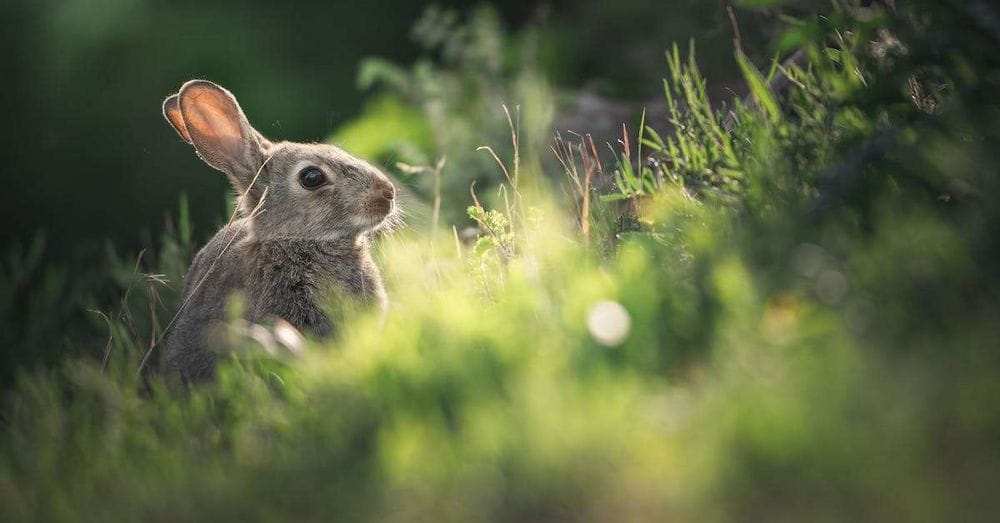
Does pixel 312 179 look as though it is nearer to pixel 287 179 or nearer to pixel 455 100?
pixel 287 179

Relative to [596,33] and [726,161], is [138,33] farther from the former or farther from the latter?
[726,161]

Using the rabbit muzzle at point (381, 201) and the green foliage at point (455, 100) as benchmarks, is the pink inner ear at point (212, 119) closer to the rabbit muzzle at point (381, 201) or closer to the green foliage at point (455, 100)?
the rabbit muzzle at point (381, 201)

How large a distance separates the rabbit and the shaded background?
351 cm

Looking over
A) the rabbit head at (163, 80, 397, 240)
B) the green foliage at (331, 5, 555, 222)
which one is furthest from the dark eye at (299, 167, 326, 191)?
the green foliage at (331, 5, 555, 222)

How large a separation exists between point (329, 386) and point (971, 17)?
75.9 inches

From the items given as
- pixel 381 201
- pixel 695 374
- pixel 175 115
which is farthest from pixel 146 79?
pixel 695 374

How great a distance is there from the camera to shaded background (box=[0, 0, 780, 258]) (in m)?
8.74

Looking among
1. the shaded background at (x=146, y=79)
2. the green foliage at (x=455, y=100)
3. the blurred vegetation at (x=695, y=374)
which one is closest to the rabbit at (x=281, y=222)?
the blurred vegetation at (x=695, y=374)

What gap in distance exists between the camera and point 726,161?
368cm

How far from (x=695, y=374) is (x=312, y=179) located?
9.54 ft

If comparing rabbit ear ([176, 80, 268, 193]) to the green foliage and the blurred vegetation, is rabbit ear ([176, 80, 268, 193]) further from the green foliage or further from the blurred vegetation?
the green foliage

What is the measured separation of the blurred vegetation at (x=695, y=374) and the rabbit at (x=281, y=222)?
0.99 meters

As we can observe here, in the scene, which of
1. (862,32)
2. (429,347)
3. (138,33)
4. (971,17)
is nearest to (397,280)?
(429,347)

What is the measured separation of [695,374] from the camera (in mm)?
2564
